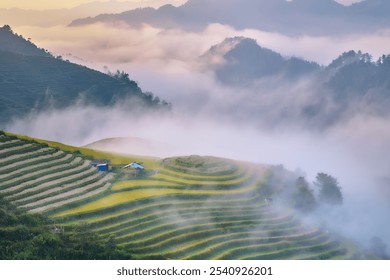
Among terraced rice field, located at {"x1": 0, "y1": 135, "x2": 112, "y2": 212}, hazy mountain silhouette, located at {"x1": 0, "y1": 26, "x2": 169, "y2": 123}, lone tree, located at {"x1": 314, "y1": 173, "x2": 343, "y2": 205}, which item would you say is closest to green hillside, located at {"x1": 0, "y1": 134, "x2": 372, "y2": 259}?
terraced rice field, located at {"x1": 0, "y1": 135, "x2": 112, "y2": 212}

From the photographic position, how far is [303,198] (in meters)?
25.2

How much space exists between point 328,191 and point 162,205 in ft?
31.2

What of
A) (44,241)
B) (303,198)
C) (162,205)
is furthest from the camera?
(303,198)

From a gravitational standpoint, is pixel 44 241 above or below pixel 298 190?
below

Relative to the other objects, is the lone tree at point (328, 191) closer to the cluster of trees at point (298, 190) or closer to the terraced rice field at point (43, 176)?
the cluster of trees at point (298, 190)

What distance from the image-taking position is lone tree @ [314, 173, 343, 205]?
1057 inches

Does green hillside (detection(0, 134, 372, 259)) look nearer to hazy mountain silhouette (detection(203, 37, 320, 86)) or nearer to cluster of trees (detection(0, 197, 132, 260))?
cluster of trees (detection(0, 197, 132, 260))

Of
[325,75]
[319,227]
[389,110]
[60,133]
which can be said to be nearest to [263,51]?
[325,75]

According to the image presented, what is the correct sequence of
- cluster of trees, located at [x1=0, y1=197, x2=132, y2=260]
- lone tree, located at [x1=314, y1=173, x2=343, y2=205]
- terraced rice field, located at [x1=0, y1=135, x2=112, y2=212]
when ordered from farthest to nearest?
lone tree, located at [x1=314, y1=173, x2=343, y2=205]
terraced rice field, located at [x1=0, y1=135, x2=112, y2=212]
cluster of trees, located at [x1=0, y1=197, x2=132, y2=260]

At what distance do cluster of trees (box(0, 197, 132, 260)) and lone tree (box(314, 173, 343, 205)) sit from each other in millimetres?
12240

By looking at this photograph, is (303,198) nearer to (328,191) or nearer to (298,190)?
(298,190)


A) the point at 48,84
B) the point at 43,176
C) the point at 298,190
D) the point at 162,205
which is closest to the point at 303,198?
the point at 298,190

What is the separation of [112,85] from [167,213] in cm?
3825

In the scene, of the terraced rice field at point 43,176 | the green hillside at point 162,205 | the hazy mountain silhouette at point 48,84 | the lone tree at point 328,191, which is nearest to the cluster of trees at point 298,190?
the lone tree at point 328,191
